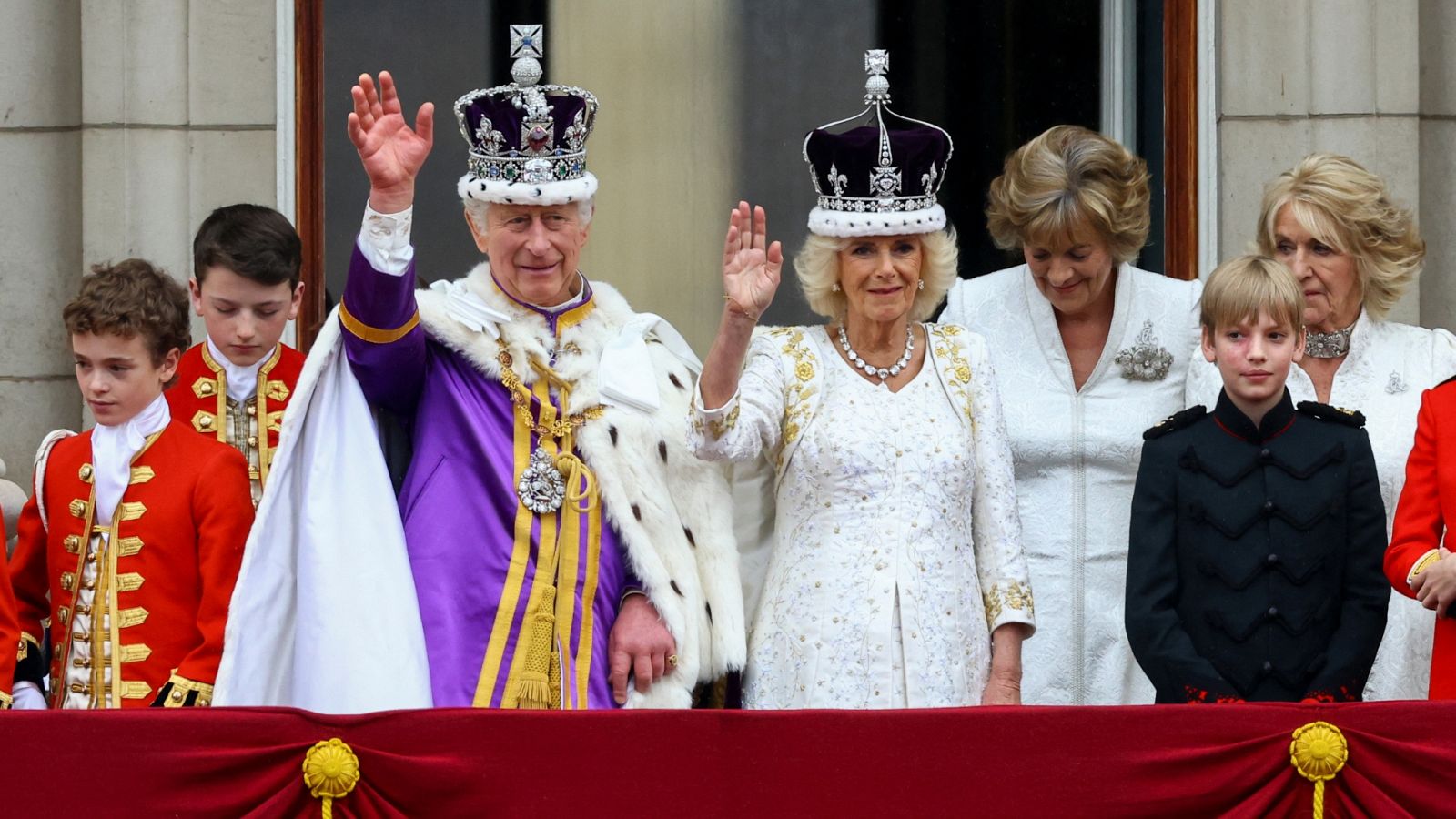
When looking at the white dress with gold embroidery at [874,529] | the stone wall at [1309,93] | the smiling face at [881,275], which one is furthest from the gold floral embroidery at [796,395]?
the stone wall at [1309,93]

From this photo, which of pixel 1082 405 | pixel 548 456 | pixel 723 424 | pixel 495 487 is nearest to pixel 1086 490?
pixel 1082 405

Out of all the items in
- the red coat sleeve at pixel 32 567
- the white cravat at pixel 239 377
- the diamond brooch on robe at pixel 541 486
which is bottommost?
the red coat sleeve at pixel 32 567

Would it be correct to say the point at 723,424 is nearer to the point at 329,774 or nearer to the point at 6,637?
the point at 329,774

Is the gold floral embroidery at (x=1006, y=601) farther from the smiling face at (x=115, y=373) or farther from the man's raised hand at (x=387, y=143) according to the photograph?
the smiling face at (x=115, y=373)

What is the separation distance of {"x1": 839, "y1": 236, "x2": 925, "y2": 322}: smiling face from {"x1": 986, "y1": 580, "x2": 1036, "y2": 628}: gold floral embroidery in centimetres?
57

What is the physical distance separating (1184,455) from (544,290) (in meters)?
1.27

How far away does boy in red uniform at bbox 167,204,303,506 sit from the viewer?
4.29 m

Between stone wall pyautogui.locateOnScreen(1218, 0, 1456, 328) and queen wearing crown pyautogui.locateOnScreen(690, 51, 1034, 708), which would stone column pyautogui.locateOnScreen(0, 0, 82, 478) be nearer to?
queen wearing crown pyautogui.locateOnScreen(690, 51, 1034, 708)

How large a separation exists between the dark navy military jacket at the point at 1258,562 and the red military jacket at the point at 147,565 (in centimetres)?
169

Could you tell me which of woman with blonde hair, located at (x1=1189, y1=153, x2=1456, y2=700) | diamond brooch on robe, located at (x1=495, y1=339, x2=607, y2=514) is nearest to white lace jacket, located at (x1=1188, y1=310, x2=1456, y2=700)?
woman with blonde hair, located at (x1=1189, y1=153, x2=1456, y2=700)

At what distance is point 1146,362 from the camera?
454 cm

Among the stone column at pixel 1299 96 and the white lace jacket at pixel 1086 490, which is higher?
the stone column at pixel 1299 96

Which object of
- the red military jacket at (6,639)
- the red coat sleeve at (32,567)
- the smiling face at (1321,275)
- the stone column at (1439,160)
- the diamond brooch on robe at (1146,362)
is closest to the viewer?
the red military jacket at (6,639)

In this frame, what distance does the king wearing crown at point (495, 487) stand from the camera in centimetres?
389
